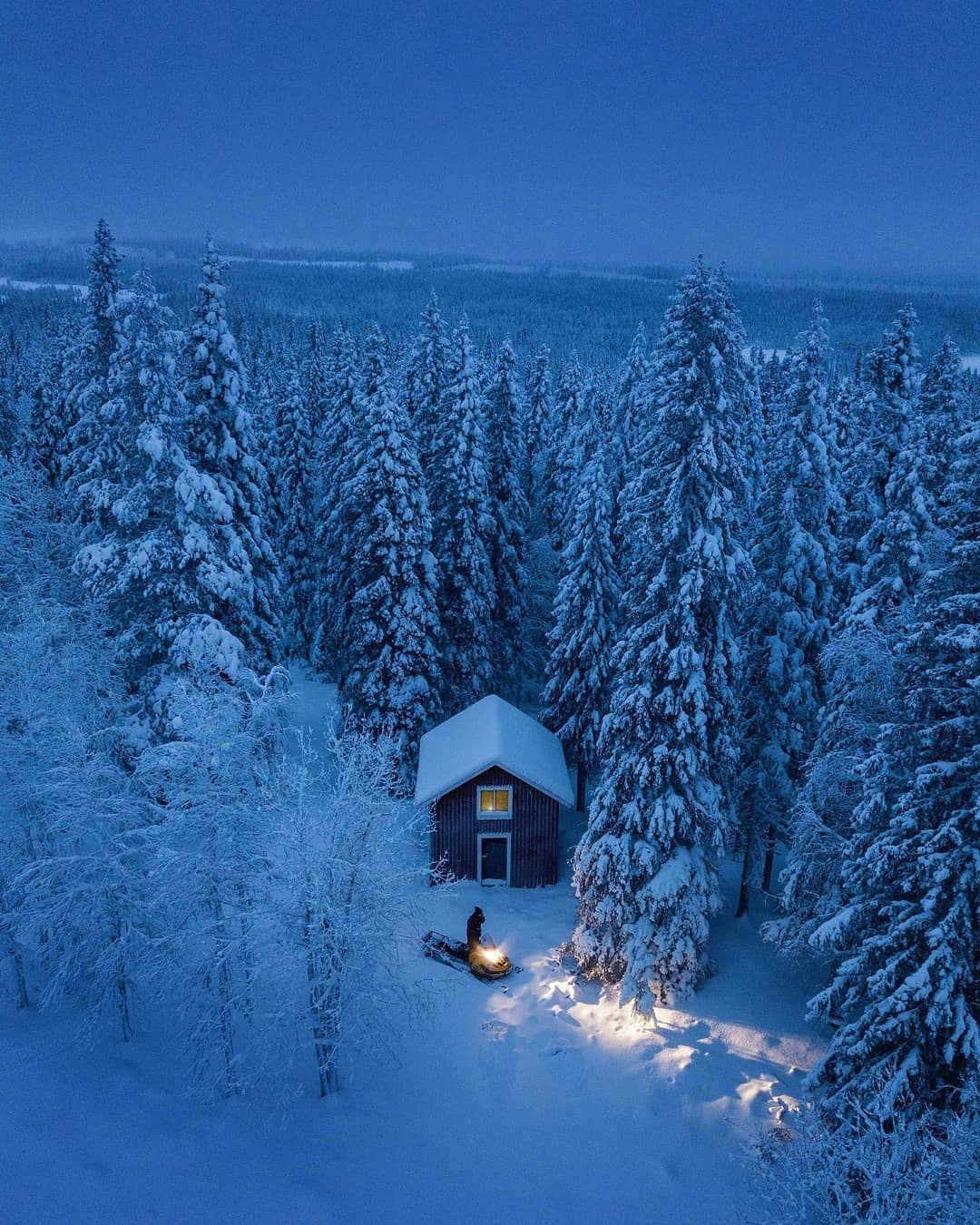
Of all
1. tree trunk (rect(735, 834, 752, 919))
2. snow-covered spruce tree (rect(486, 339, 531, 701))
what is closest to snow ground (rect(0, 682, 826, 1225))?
tree trunk (rect(735, 834, 752, 919))

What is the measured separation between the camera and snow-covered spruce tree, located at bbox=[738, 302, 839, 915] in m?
19.5

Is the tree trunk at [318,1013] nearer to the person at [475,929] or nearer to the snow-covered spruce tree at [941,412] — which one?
the person at [475,929]

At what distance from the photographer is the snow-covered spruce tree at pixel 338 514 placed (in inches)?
1086

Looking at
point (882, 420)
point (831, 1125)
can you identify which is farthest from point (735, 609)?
point (831, 1125)

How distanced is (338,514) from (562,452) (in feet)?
52.6

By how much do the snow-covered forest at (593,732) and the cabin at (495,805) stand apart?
155 centimetres

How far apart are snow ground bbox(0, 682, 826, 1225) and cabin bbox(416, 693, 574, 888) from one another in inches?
213

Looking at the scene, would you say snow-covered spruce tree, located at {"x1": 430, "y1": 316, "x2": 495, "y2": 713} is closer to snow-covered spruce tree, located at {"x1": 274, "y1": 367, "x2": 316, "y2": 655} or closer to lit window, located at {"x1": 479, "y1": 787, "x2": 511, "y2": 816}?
lit window, located at {"x1": 479, "y1": 787, "x2": 511, "y2": 816}

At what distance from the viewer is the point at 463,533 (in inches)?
1163

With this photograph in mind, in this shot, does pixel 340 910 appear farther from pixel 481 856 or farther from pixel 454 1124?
pixel 481 856

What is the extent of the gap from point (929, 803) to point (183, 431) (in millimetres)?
19215

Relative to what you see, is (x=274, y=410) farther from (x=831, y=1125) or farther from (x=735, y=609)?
(x=831, y=1125)

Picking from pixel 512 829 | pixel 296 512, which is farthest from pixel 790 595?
pixel 296 512

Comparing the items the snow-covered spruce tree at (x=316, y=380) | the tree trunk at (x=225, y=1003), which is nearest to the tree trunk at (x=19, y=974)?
the tree trunk at (x=225, y=1003)
